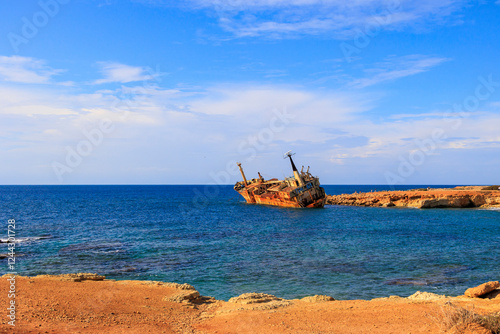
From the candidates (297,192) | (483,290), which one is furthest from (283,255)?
(297,192)

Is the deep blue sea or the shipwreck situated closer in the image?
the deep blue sea

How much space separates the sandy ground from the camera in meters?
9.61

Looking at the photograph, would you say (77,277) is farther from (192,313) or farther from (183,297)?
(192,313)

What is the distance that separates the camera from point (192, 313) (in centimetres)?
1133

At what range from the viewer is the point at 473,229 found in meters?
33.0

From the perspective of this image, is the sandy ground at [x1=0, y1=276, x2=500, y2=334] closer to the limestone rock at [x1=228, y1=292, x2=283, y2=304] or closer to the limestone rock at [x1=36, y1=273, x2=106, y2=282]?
the limestone rock at [x1=228, y1=292, x2=283, y2=304]

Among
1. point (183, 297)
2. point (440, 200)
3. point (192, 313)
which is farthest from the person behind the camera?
point (440, 200)

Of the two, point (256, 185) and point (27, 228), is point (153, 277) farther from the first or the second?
point (256, 185)

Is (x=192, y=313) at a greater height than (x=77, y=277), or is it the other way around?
(x=77, y=277)

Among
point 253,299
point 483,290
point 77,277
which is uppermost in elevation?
point 77,277

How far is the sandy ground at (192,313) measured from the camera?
9609mm

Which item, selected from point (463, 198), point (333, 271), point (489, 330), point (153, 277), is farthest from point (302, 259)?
point (463, 198)

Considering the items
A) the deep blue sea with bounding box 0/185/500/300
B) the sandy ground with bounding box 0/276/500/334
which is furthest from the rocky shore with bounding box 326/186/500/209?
the sandy ground with bounding box 0/276/500/334

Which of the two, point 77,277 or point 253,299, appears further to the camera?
point 77,277
